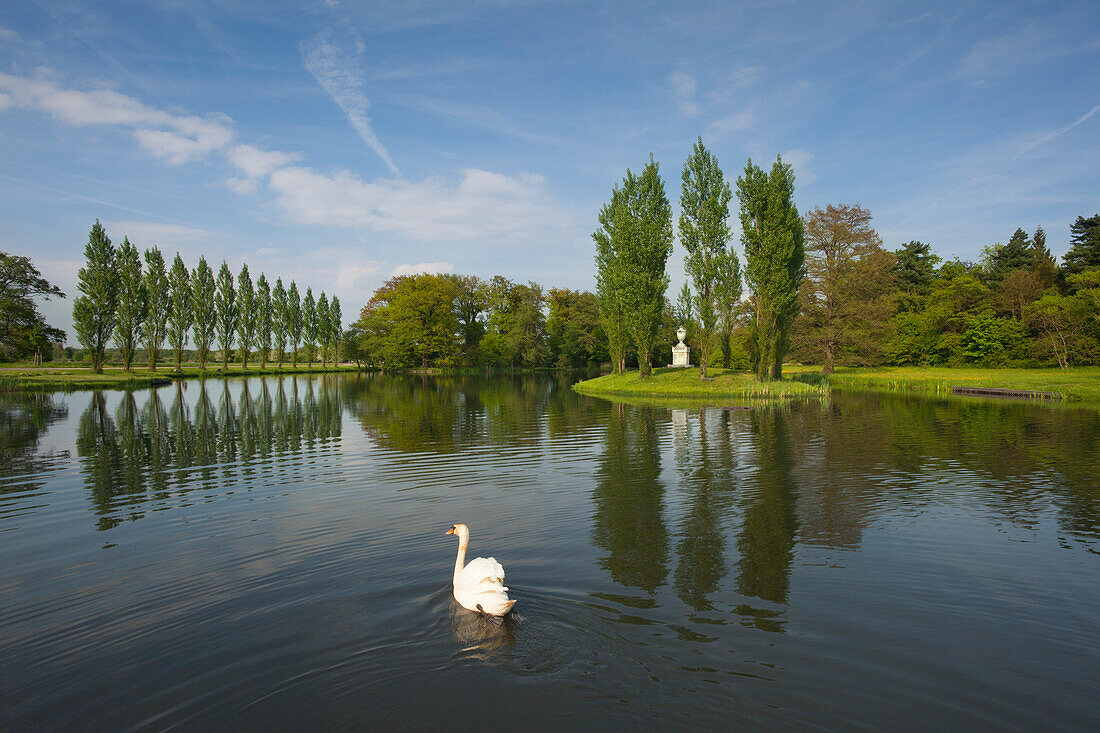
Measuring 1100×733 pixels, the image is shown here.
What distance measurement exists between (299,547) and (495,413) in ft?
72.1

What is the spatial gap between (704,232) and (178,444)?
128ft

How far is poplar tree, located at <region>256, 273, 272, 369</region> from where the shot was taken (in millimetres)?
91500

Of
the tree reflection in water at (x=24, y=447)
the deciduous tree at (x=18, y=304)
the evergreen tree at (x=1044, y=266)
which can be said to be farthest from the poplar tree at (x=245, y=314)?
the evergreen tree at (x=1044, y=266)

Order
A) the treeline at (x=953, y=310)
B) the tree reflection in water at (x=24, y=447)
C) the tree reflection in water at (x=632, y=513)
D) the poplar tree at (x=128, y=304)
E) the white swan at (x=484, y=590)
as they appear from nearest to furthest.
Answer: the white swan at (x=484, y=590)
the tree reflection in water at (x=632, y=513)
the tree reflection in water at (x=24, y=447)
the treeline at (x=953, y=310)
the poplar tree at (x=128, y=304)

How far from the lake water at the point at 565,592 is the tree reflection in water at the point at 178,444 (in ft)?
0.72

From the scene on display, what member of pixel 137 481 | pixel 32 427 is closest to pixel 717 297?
pixel 137 481

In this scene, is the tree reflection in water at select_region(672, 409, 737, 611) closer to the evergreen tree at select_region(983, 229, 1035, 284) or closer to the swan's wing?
the swan's wing

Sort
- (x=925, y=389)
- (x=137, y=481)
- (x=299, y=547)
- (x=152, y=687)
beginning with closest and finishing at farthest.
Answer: (x=152, y=687)
(x=299, y=547)
(x=137, y=481)
(x=925, y=389)

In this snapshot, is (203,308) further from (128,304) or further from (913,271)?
(913,271)

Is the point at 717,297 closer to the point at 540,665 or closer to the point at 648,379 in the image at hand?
the point at 648,379

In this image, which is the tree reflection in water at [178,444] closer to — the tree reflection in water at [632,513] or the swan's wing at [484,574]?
the swan's wing at [484,574]

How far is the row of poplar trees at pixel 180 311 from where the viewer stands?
199 ft

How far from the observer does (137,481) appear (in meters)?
14.7

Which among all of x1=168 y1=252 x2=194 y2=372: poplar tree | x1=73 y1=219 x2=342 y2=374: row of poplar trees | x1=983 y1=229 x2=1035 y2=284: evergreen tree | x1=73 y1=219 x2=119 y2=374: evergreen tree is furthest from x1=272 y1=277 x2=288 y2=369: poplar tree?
x1=983 y1=229 x2=1035 y2=284: evergreen tree
